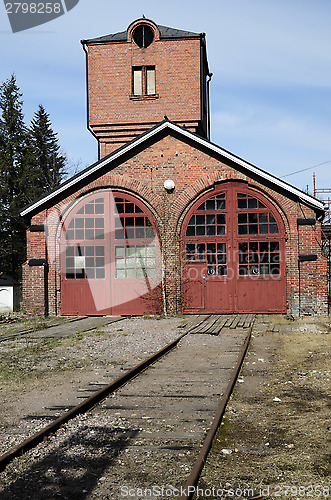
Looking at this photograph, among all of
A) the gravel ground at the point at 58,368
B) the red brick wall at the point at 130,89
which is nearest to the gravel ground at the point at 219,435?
the gravel ground at the point at 58,368

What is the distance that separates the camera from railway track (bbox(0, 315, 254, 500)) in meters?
4.46

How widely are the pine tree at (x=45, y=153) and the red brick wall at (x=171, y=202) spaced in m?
24.4

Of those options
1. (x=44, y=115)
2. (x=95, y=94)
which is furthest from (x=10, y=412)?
(x=44, y=115)

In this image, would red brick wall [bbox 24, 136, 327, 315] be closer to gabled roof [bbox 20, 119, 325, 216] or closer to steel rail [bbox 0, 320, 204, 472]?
gabled roof [bbox 20, 119, 325, 216]

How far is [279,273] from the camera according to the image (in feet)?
57.5

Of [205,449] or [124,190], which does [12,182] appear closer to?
[124,190]

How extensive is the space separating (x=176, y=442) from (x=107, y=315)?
13775mm

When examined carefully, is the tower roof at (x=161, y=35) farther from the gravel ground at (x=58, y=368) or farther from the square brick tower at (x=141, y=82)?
the gravel ground at (x=58, y=368)

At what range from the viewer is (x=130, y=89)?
23625 millimetres

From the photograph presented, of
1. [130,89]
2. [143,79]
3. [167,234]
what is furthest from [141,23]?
[167,234]

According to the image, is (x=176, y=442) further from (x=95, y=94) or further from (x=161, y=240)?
(x=95, y=94)

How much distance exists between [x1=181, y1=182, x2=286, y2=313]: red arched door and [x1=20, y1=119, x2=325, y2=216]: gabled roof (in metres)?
0.69

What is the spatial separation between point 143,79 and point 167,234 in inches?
363

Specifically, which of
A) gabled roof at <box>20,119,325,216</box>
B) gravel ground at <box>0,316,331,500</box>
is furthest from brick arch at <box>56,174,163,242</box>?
gravel ground at <box>0,316,331,500</box>
